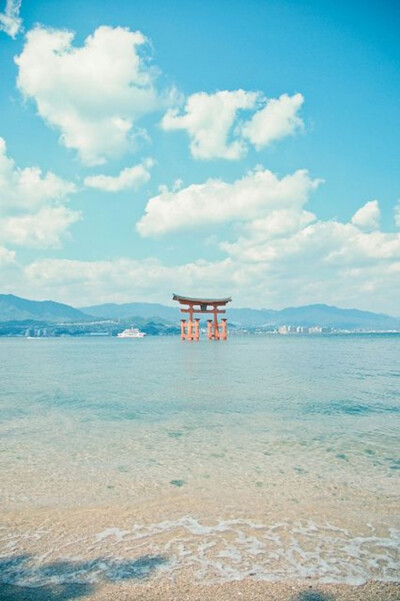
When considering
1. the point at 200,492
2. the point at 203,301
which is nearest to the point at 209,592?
the point at 200,492

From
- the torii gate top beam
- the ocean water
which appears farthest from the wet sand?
the torii gate top beam

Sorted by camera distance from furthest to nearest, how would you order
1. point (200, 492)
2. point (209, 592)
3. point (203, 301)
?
point (203, 301)
point (200, 492)
point (209, 592)

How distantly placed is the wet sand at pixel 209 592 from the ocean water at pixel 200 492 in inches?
5.5

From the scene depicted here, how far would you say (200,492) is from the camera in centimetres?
588

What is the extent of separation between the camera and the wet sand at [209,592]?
329 centimetres

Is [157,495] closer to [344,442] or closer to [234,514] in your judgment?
[234,514]

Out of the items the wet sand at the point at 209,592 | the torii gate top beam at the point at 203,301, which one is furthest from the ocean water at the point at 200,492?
the torii gate top beam at the point at 203,301

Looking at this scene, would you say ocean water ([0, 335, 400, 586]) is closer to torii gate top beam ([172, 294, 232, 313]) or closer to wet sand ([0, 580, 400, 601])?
wet sand ([0, 580, 400, 601])

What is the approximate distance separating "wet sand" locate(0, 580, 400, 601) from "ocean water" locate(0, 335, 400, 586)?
139mm

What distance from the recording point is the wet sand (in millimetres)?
3287

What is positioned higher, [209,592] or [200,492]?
[209,592]

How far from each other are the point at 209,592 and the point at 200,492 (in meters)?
2.55

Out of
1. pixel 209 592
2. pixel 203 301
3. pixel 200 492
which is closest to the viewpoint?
pixel 209 592

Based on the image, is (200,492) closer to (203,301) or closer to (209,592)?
(209,592)
